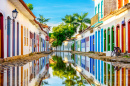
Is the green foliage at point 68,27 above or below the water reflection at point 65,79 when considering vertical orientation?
above

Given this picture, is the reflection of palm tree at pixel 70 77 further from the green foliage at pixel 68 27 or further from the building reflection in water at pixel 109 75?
the green foliage at pixel 68 27

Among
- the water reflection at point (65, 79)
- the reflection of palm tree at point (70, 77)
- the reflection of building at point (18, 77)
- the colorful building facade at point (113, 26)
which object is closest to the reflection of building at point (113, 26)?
the colorful building facade at point (113, 26)

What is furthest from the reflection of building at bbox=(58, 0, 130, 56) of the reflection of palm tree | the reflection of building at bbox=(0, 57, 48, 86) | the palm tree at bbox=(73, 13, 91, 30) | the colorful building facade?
the palm tree at bbox=(73, 13, 91, 30)

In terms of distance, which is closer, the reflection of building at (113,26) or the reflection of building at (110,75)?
the reflection of building at (110,75)

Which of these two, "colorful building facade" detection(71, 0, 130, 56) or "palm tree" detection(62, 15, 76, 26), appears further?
"palm tree" detection(62, 15, 76, 26)

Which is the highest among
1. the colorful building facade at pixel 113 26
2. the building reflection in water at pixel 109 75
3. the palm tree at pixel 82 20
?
the palm tree at pixel 82 20

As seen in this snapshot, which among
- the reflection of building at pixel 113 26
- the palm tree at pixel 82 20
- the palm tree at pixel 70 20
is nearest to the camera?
the reflection of building at pixel 113 26

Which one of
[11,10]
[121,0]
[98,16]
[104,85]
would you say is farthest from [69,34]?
[104,85]

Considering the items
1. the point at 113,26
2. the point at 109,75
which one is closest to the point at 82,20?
the point at 113,26

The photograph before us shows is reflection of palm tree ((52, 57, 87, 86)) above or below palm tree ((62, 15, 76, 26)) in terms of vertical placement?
below

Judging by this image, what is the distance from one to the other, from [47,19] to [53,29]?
10.7 metres

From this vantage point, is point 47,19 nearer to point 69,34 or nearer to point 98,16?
point 69,34

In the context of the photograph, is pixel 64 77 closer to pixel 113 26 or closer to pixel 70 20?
pixel 113 26

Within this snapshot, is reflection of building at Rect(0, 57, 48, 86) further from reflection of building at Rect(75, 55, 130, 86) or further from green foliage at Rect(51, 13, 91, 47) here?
green foliage at Rect(51, 13, 91, 47)
